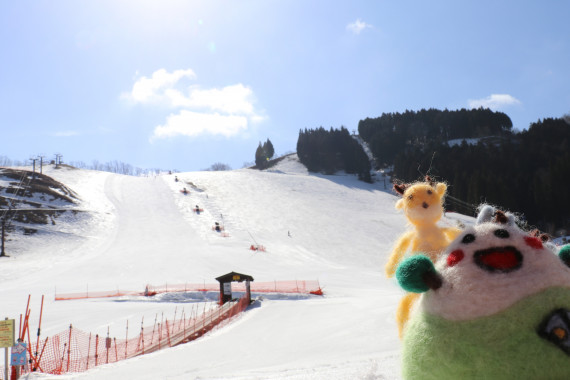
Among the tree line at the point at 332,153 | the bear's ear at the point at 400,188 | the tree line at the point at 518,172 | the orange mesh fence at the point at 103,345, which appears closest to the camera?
the bear's ear at the point at 400,188

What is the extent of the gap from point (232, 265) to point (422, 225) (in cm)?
2827

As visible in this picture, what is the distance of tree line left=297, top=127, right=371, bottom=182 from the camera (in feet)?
330

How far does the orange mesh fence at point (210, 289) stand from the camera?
23.2 m

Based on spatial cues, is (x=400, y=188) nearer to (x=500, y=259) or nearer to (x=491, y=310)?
(x=500, y=259)

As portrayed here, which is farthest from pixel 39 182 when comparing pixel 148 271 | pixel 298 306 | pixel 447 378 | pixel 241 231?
pixel 447 378

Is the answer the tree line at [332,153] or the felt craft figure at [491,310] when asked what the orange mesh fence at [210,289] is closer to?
the felt craft figure at [491,310]

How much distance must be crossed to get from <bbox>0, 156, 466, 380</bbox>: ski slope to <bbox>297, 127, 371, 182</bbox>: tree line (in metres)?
15.9

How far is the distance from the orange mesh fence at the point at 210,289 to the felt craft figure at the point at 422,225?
725 inches

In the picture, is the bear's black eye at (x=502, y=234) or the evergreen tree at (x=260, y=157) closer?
the bear's black eye at (x=502, y=234)

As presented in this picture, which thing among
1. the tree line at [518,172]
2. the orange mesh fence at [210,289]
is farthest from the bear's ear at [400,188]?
the tree line at [518,172]

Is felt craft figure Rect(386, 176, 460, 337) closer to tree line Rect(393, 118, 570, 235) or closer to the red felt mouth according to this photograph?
the red felt mouth

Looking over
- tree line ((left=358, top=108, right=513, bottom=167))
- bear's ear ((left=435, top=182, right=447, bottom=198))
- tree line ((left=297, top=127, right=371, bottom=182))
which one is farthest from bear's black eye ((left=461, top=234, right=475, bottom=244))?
tree line ((left=358, top=108, right=513, bottom=167))

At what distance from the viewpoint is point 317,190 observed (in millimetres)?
76250

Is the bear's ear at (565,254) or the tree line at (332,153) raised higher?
the tree line at (332,153)
